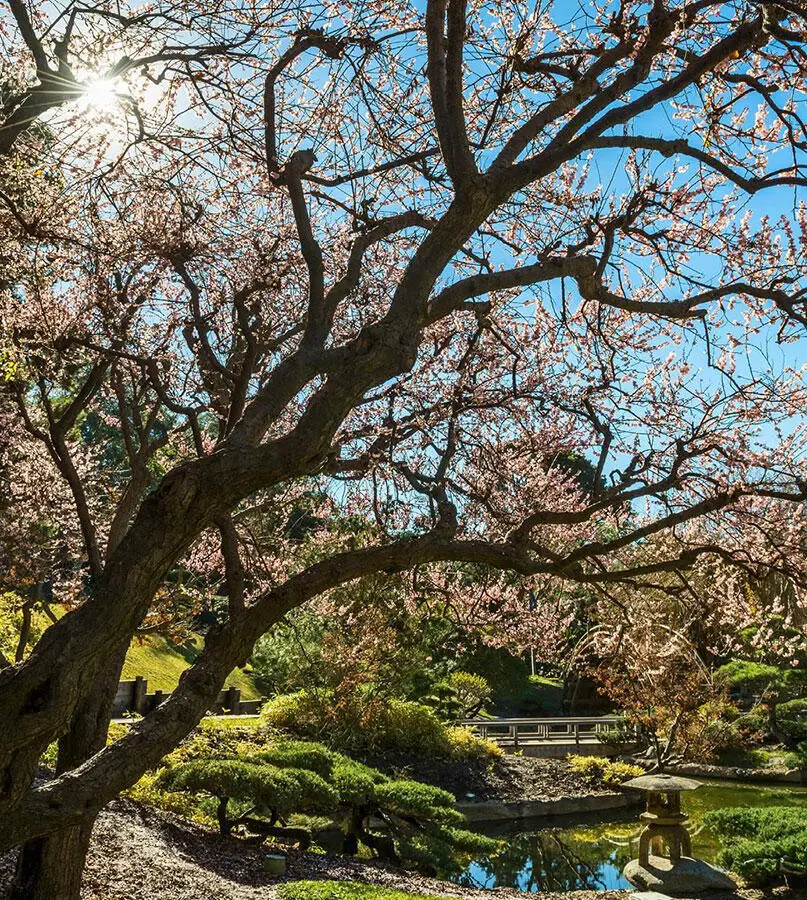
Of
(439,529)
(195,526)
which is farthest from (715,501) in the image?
(195,526)

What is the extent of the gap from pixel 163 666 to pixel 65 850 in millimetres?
20112

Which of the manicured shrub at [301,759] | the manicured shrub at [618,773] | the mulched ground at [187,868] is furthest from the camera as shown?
the manicured shrub at [618,773]

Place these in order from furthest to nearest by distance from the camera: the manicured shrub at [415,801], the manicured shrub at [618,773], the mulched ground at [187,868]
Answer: the manicured shrub at [618,773] → the manicured shrub at [415,801] → the mulched ground at [187,868]

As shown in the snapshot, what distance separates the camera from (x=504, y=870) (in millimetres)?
12078

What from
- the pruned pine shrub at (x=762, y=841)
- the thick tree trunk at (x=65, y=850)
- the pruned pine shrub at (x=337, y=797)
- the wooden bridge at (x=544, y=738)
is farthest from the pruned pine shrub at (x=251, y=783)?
the wooden bridge at (x=544, y=738)

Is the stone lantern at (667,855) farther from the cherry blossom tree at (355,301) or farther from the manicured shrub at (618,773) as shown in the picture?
the manicured shrub at (618,773)

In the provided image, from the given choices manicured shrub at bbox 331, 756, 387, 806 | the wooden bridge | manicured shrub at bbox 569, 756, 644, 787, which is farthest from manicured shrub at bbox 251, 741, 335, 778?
the wooden bridge

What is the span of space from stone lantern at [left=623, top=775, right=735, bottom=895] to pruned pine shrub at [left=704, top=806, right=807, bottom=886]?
419mm

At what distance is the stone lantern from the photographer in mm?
9805

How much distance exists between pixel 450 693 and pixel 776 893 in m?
10.7

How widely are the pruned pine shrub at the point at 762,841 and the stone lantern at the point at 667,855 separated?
16.5 inches

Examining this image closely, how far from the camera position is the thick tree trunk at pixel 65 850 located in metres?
4.65

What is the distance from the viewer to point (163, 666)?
23.8 metres

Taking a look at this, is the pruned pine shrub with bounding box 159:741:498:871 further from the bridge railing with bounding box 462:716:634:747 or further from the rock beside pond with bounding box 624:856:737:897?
the bridge railing with bounding box 462:716:634:747
